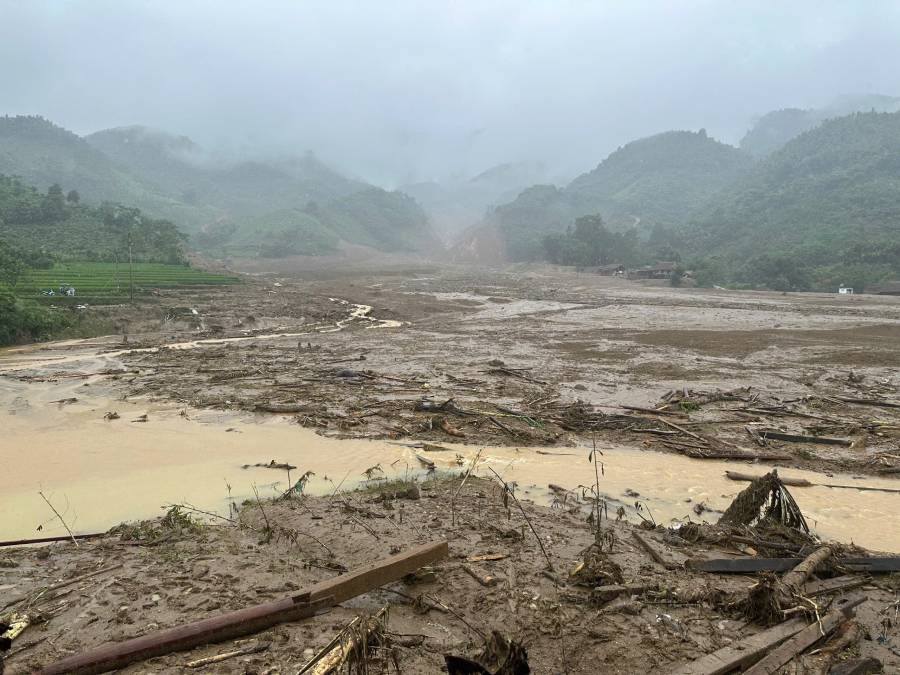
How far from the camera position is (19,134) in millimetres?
138375

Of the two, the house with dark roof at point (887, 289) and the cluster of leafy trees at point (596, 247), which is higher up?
the cluster of leafy trees at point (596, 247)

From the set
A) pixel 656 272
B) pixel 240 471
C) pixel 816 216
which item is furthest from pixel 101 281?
pixel 816 216

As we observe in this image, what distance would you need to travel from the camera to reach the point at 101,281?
35.8 metres

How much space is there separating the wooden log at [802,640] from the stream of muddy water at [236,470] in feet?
8.87

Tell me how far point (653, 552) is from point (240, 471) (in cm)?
625

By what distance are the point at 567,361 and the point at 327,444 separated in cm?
1021

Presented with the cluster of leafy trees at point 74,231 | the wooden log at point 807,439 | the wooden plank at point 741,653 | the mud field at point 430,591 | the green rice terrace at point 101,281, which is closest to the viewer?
the wooden plank at point 741,653

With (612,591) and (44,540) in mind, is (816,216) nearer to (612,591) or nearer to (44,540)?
(612,591)

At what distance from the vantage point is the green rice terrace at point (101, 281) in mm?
29469

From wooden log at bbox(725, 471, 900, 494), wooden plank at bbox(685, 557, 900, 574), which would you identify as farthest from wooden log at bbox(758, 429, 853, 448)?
wooden plank at bbox(685, 557, 900, 574)

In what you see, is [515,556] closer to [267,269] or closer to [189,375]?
[189,375]

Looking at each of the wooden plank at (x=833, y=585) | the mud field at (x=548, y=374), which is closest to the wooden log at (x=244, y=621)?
the wooden plank at (x=833, y=585)

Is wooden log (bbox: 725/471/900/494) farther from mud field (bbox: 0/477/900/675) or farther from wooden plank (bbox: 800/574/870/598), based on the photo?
wooden plank (bbox: 800/574/870/598)

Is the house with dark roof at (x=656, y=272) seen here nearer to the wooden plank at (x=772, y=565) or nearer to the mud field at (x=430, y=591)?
the wooden plank at (x=772, y=565)
